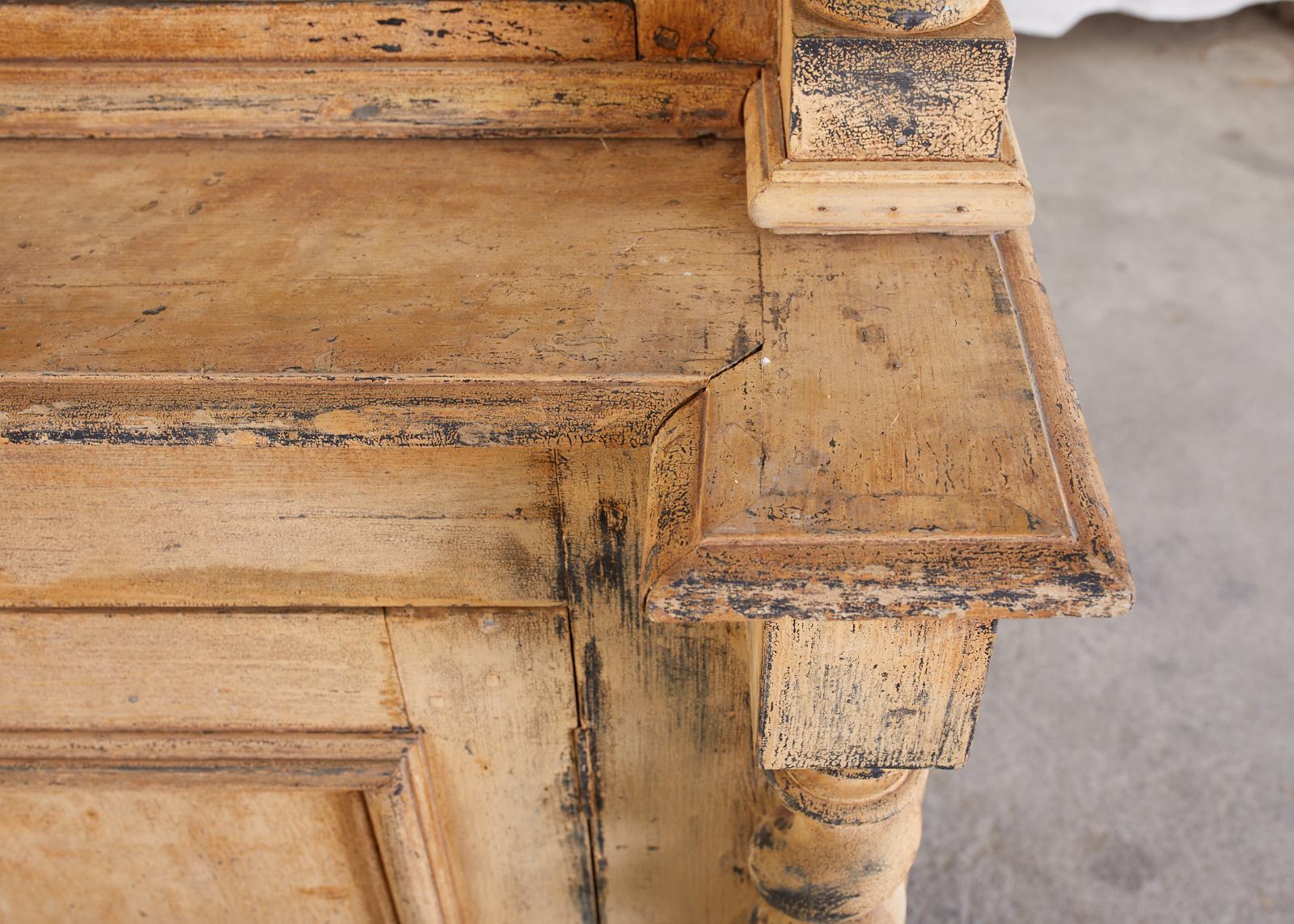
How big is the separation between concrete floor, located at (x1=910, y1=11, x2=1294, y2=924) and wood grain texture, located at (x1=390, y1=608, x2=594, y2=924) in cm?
71

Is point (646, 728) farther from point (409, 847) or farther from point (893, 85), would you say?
point (893, 85)

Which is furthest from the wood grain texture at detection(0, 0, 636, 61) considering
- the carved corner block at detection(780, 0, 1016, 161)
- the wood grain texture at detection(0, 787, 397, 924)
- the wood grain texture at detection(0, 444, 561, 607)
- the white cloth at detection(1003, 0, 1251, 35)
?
the white cloth at detection(1003, 0, 1251, 35)

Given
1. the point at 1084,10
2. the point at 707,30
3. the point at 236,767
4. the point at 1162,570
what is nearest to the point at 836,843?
the point at 236,767

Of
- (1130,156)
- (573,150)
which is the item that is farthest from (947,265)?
(1130,156)

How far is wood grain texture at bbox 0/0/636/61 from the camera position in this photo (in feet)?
2.60

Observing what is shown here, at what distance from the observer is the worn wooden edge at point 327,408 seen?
1.99 ft

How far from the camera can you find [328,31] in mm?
803

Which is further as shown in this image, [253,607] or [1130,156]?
[1130,156]

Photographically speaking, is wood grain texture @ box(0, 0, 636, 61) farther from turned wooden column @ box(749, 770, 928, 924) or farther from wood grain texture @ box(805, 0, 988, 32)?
turned wooden column @ box(749, 770, 928, 924)

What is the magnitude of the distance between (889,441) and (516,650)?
0.35 m

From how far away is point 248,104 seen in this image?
31.9 inches

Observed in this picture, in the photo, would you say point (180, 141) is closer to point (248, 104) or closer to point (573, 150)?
point (248, 104)

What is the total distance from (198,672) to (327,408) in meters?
0.33

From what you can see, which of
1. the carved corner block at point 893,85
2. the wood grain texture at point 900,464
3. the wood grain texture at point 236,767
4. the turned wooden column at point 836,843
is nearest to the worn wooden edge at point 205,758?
the wood grain texture at point 236,767
